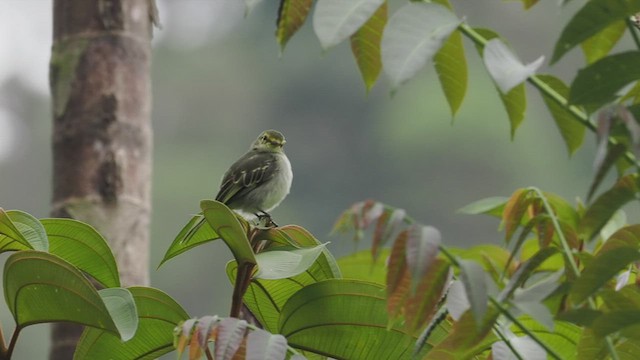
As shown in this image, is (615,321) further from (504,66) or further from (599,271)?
(504,66)

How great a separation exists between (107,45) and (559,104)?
1.63 metres

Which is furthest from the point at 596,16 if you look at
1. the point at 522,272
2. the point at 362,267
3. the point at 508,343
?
the point at 362,267

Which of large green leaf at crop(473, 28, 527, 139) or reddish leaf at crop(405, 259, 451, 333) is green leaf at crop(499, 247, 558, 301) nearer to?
reddish leaf at crop(405, 259, 451, 333)

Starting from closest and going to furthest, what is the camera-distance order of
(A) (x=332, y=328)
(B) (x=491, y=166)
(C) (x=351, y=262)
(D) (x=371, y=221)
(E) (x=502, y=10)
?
(D) (x=371, y=221) < (A) (x=332, y=328) < (C) (x=351, y=262) < (B) (x=491, y=166) < (E) (x=502, y=10)

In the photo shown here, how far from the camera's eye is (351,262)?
239 centimetres

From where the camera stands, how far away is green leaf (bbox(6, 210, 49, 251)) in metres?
1.72

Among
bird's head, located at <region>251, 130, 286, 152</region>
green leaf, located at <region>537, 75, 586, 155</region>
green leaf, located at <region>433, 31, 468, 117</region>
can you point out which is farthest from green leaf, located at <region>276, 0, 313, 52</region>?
bird's head, located at <region>251, 130, 286, 152</region>

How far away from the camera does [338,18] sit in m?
1.43

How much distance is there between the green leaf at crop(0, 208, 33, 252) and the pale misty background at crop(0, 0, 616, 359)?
2037 centimetres

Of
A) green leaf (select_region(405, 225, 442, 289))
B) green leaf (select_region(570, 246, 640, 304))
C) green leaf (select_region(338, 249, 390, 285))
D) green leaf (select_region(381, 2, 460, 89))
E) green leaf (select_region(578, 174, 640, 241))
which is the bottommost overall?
green leaf (select_region(338, 249, 390, 285))

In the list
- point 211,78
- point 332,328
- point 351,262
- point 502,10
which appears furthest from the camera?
point 211,78

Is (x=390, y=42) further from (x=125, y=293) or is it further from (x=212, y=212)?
(x=125, y=293)

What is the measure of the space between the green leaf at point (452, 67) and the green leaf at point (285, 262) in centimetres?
30

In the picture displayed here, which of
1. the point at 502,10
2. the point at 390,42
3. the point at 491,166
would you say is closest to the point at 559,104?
the point at 390,42
